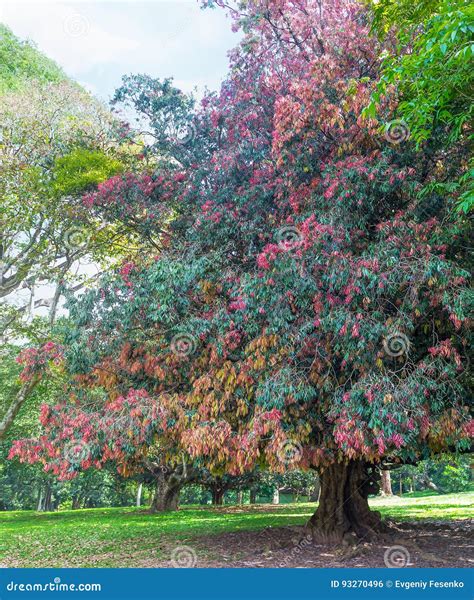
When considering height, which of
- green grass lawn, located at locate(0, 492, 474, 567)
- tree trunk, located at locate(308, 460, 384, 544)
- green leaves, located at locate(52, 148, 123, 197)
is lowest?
green grass lawn, located at locate(0, 492, 474, 567)

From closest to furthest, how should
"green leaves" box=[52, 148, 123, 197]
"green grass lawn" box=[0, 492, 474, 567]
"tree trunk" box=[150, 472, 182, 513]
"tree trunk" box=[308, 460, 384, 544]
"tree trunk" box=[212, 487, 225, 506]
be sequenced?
"green grass lawn" box=[0, 492, 474, 567]
"tree trunk" box=[308, 460, 384, 544]
"green leaves" box=[52, 148, 123, 197]
"tree trunk" box=[150, 472, 182, 513]
"tree trunk" box=[212, 487, 225, 506]

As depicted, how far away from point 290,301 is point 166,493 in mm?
14584

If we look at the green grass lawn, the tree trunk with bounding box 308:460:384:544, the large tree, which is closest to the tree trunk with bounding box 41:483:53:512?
the green grass lawn

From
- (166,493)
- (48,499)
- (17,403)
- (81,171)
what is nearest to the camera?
(81,171)

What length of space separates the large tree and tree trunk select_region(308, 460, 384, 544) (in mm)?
34

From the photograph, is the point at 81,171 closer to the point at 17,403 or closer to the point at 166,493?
the point at 17,403

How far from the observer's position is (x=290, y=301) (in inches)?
279

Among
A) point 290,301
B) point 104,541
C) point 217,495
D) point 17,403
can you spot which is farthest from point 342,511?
point 217,495

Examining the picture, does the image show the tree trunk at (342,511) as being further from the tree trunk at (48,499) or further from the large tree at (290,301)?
the tree trunk at (48,499)

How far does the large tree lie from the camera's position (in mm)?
6440

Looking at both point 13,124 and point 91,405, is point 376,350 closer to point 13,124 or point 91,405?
point 91,405

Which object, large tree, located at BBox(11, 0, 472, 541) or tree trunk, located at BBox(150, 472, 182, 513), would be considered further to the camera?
tree trunk, located at BBox(150, 472, 182, 513)

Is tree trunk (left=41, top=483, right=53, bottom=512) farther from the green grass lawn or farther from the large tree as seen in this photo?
the large tree

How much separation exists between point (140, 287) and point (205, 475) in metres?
13.4
